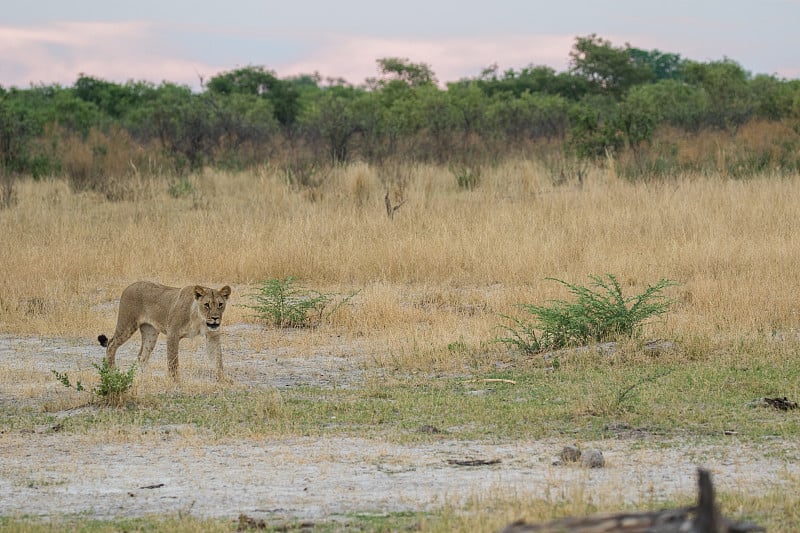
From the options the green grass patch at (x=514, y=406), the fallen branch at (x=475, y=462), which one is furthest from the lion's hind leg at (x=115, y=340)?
the fallen branch at (x=475, y=462)

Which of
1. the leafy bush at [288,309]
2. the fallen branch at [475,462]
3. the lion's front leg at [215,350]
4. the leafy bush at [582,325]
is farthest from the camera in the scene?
the leafy bush at [288,309]

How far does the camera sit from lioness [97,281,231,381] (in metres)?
10.2

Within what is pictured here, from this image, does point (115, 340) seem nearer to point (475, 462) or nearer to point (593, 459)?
point (475, 462)

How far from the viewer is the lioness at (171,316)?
10.2m

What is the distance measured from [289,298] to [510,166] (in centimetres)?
1105

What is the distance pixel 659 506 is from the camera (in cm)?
610

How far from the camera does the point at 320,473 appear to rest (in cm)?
720

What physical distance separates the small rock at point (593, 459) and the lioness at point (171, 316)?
401 centimetres

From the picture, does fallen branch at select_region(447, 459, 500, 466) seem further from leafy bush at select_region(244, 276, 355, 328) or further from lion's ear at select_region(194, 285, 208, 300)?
leafy bush at select_region(244, 276, 355, 328)

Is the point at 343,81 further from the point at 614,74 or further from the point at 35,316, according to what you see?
the point at 35,316

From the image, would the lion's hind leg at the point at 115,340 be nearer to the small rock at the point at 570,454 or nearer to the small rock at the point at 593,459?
the small rock at the point at 570,454

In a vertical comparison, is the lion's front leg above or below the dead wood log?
below

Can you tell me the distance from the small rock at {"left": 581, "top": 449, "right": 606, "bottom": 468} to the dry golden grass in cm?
477

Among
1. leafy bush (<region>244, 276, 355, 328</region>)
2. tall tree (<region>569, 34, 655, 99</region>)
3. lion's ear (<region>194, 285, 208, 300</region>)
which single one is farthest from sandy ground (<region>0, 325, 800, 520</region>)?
tall tree (<region>569, 34, 655, 99</region>)
